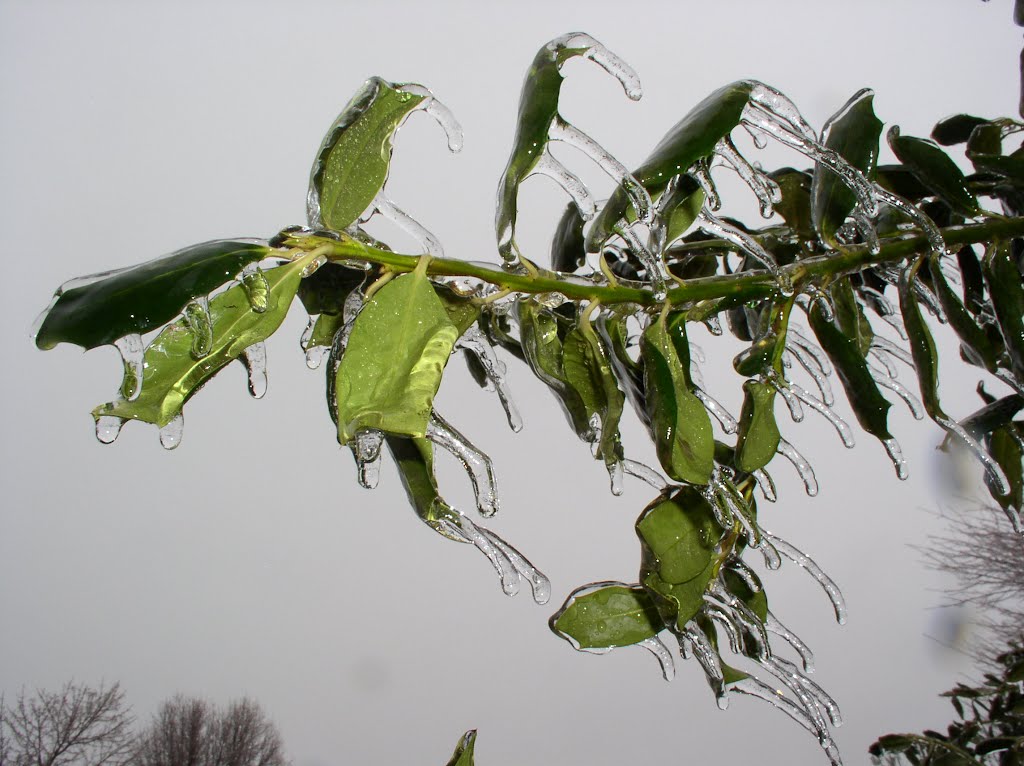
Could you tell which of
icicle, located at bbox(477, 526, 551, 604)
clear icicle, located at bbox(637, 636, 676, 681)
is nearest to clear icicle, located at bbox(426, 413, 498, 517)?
icicle, located at bbox(477, 526, 551, 604)

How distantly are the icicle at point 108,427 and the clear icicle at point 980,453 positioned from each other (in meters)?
0.36

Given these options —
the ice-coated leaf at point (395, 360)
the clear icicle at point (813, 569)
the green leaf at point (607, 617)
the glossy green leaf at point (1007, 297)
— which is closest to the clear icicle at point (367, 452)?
the ice-coated leaf at point (395, 360)

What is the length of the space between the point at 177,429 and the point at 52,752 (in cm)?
388

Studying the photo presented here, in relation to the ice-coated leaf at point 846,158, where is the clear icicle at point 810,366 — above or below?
below

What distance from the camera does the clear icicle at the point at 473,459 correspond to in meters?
0.29

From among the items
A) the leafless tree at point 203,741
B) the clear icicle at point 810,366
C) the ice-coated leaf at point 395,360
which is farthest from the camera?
the leafless tree at point 203,741

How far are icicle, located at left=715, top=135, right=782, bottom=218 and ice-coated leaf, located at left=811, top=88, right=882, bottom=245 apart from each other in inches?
0.9

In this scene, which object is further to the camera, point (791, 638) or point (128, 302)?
point (791, 638)

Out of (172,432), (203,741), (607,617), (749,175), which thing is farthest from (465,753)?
(203,741)

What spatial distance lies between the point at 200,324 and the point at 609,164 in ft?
0.60

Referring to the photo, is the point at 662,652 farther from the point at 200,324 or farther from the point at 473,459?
the point at 200,324

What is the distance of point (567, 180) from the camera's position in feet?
1.14

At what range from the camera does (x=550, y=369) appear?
0.32m

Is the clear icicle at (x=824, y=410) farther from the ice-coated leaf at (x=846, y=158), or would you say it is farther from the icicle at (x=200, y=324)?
the icicle at (x=200, y=324)
